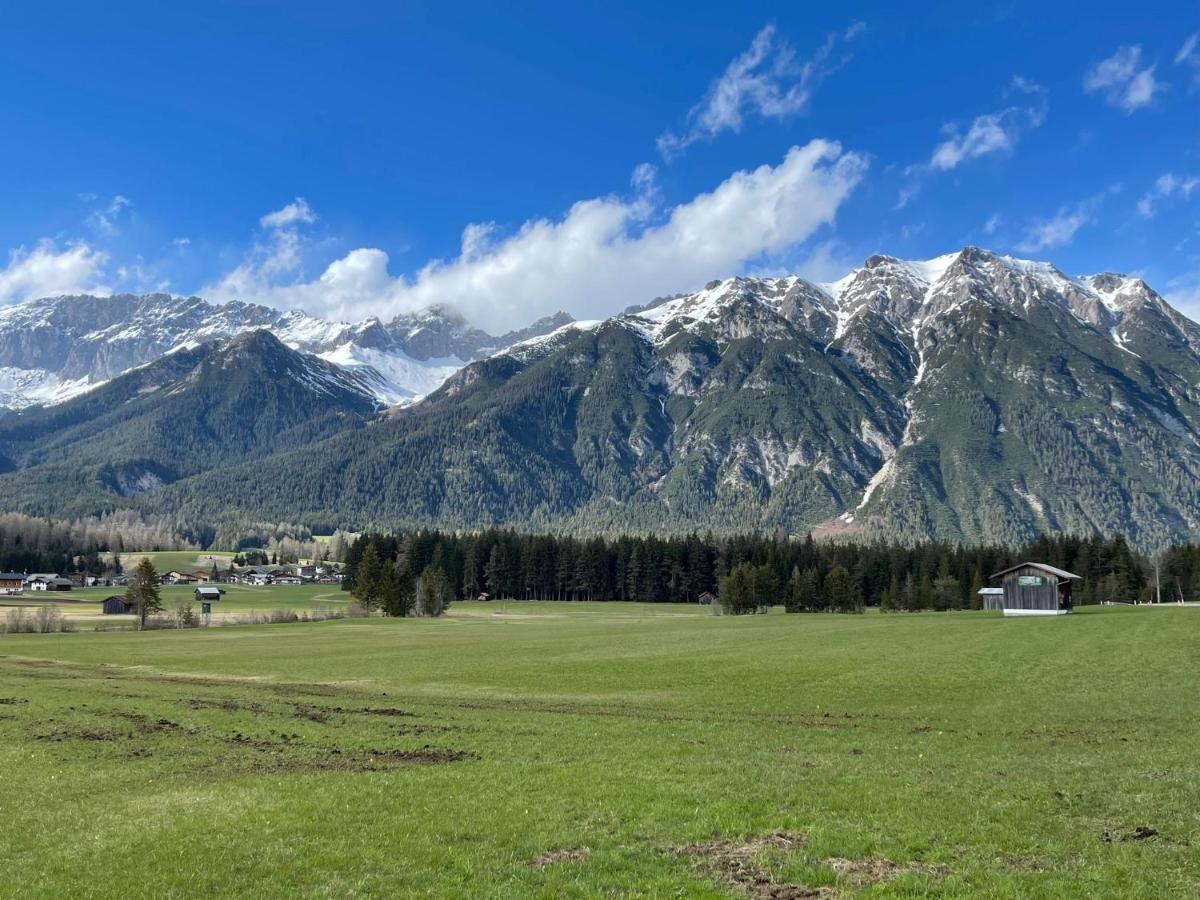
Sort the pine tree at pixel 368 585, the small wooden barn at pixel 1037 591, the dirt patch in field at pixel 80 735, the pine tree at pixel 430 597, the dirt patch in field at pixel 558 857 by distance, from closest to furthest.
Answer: the dirt patch in field at pixel 558 857 < the dirt patch in field at pixel 80 735 < the small wooden barn at pixel 1037 591 < the pine tree at pixel 368 585 < the pine tree at pixel 430 597

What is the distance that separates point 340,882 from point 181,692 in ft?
121

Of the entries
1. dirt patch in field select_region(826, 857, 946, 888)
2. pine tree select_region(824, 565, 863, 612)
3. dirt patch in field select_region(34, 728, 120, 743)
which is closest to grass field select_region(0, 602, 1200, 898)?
dirt patch in field select_region(826, 857, 946, 888)

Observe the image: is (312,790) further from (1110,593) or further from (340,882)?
(1110,593)

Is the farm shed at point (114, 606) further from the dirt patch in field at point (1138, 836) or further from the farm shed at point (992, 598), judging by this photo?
the dirt patch in field at point (1138, 836)

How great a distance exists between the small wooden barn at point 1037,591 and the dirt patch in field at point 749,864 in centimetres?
11657

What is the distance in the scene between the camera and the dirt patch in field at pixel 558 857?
15438 mm

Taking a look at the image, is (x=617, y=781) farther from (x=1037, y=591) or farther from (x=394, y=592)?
(x=394, y=592)

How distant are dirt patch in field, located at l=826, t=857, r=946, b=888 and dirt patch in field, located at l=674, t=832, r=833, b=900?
2.51 feet

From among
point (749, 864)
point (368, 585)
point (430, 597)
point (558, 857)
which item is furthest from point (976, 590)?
point (558, 857)

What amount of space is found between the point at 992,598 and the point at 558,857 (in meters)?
156

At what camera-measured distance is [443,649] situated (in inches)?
3031

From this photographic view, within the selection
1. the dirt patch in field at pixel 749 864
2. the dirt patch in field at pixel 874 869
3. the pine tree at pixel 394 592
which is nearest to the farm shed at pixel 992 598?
the pine tree at pixel 394 592

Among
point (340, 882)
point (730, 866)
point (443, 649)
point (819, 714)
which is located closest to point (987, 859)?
point (730, 866)

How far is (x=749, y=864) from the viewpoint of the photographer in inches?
595
